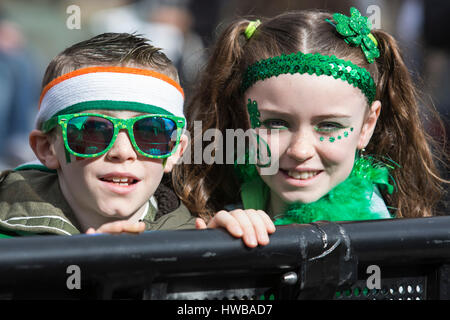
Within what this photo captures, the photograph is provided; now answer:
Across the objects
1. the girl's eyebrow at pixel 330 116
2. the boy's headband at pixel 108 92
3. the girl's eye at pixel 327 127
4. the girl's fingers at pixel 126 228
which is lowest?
the girl's fingers at pixel 126 228

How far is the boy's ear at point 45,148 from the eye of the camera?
2.37 m

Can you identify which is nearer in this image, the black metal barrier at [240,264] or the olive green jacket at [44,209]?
the black metal barrier at [240,264]

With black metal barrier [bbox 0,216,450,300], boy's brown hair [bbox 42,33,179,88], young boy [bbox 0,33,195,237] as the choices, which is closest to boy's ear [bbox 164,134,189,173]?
young boy [bbox 0,33,195,237]

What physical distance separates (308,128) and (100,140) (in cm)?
76

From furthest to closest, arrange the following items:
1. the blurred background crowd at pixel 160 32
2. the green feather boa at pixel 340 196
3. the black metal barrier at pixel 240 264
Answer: the blurred background crowd at pixel 160 32
the green feather boa at pixel 340 196
the black metal barrier at pixel 240 264

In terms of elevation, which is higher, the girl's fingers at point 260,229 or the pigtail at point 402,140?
the pigtail at point 402,140

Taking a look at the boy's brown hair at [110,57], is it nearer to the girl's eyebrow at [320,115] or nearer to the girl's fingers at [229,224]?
the girl's eyebrow at [320,115]

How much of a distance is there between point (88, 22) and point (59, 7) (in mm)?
3295

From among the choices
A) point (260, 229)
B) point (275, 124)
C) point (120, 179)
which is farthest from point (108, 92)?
point (260, 229)

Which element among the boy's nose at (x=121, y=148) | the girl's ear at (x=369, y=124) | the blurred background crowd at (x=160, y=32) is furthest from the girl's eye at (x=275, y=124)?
the blurred background crowd at (x=160, y=32)

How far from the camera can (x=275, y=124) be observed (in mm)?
2459

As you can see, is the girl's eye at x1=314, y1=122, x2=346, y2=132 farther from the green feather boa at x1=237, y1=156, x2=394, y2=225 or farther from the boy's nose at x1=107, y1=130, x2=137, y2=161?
the boy's nose at x1=107, y1=130, x2=137, y2=161

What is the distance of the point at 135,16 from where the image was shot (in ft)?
25.4
